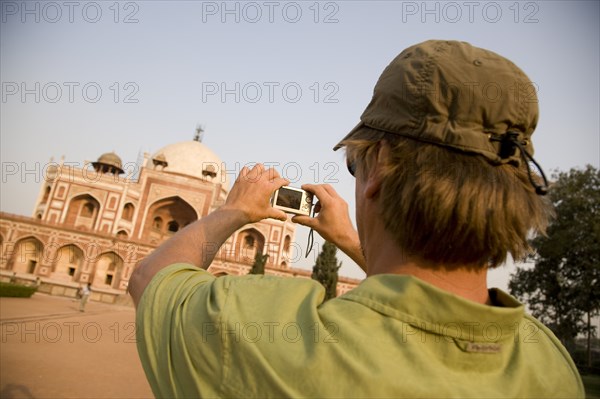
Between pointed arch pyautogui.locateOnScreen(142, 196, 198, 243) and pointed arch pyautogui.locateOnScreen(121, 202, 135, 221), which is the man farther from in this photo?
pointed arch pyautogui.locateOnScreen(121, 202, 135, 221)

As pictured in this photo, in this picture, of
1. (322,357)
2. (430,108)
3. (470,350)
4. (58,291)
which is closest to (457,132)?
(430,108)

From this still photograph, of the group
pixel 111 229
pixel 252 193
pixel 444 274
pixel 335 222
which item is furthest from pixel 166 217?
pixel 444 274

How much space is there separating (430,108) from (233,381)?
73 centimetres

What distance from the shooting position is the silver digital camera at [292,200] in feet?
5.76

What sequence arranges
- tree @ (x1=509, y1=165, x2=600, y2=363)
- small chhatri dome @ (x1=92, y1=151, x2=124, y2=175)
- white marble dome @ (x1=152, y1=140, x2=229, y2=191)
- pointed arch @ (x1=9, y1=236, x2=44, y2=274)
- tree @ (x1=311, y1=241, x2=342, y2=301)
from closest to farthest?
tree @ (x1=509, y1=165, x2=600, y2=363) < tree @ (x1=311, y1=241, x2=342, y2=301) < pointed arch @ (x1=9, y1=236, x2=44, y2=274) < small chhatri dome @ (x1=92, y1=151, x2=124, y2=175) < white marble dome @ (x1=152, y1=140, x2=229, y2=191)

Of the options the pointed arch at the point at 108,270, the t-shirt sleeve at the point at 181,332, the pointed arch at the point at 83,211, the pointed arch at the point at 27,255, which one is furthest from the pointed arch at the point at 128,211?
the t-shirt sleeve at the point at 181,332

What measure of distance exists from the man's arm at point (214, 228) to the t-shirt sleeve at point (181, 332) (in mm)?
105

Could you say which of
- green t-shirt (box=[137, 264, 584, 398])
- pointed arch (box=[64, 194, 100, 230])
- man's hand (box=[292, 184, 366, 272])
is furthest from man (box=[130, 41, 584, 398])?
pointed arch (box=[64, 194, 100, 230])

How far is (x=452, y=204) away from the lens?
984 millimetres

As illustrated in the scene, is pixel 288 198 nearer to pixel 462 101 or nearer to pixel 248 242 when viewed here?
pixel 462 101

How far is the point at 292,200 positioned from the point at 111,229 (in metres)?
29.9

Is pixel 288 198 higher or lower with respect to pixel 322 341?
higher

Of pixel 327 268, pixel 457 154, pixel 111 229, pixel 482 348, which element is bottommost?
pixel 111 229

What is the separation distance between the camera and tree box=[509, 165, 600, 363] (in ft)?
59.0
